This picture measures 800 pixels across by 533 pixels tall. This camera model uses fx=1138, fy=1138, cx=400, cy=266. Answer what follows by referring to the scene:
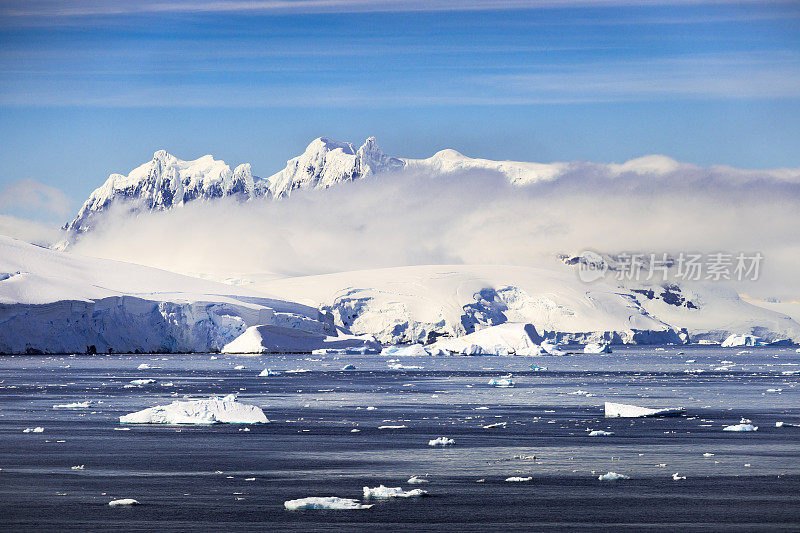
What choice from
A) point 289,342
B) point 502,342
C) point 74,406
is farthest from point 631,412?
point 289,342

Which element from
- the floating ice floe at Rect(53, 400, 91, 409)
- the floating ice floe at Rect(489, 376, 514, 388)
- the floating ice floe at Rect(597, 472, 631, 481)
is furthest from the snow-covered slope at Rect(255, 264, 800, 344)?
the floating ice floe at Rect(597, 472, 631, 481)

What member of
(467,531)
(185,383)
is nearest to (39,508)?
(467,531)

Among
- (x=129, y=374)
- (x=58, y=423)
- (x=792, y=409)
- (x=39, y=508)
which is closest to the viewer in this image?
(x=39, y=508)

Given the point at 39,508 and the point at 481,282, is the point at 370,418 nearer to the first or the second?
the point at 39,508

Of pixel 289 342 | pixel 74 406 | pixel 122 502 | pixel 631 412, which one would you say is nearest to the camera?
pixel 122 502

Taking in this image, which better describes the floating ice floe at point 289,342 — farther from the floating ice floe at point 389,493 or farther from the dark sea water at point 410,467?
the floating ice floe at point 389,493

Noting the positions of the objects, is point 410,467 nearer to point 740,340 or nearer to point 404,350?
point 404,350

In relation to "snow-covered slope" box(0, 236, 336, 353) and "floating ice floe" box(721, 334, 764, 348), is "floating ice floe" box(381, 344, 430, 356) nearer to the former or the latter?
"snow-covered slope" box(0, 236, 336, 353)
